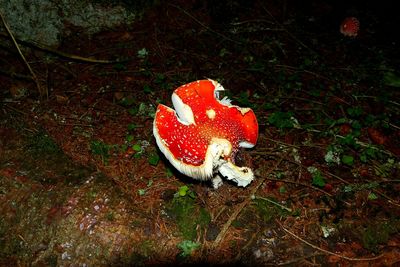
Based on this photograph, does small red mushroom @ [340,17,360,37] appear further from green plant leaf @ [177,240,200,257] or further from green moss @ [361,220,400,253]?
green plant leaf @ [177,240,200,257]

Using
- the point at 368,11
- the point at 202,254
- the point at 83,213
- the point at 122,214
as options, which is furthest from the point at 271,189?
the point at 368,11

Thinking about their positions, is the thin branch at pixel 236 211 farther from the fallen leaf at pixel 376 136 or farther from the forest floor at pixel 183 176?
the fallen leaf at pixel 376 136

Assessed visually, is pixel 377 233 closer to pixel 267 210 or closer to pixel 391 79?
pixel 267 210

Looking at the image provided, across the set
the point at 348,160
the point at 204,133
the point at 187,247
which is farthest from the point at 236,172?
the point at 348,160

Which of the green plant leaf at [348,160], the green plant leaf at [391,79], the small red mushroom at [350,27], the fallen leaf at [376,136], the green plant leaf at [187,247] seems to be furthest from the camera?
the small red mushroom at [350,27]

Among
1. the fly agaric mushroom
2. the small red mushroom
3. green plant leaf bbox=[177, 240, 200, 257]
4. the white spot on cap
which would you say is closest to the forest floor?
green plant leaf bbox=[177, 240, 200, 257]

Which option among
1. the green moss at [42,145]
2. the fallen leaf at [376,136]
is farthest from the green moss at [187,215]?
the fallen leaf at [376,136]
